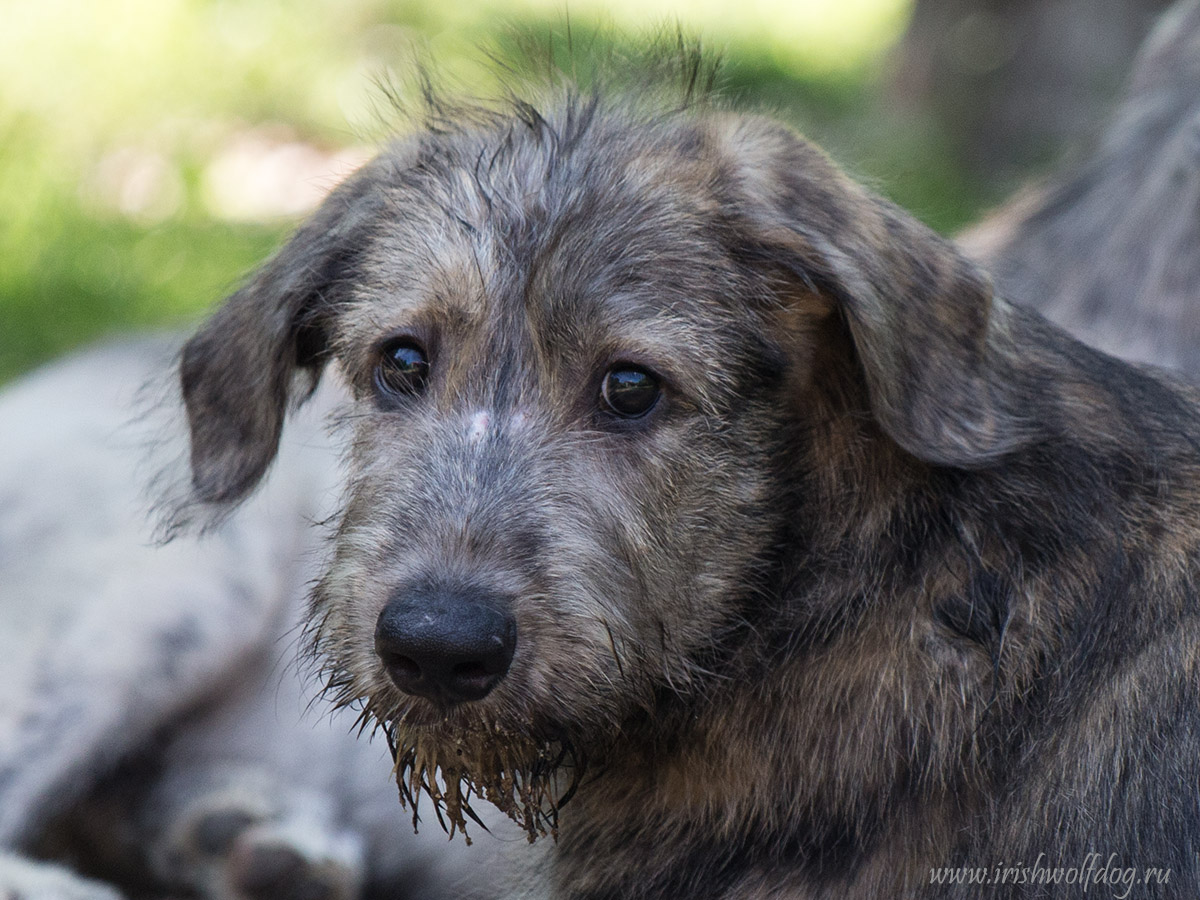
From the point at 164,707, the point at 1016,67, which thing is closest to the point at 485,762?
the point at 164,707

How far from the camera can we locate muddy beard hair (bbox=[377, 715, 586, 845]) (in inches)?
103

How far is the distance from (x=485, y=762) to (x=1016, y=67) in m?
8.89

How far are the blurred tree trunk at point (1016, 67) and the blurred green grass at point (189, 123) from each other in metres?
0.28

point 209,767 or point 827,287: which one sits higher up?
point 827,287

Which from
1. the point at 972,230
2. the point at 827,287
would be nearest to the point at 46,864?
the point at 827,287

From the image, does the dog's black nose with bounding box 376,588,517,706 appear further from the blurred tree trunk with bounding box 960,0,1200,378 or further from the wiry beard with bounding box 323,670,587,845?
the blurred tree trunk with bounding box 960,0,1200,378

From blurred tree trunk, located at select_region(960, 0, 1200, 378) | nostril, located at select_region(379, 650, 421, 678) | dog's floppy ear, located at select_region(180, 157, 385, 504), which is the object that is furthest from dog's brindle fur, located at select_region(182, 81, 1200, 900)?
blurred tree trunk, located at select_region(960, 0, 1200, 378)

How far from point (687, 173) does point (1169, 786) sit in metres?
1.45

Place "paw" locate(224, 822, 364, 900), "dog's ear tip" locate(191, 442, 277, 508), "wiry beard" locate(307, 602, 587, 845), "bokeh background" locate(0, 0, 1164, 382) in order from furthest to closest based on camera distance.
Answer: "bokeh background" locate(0, 0, 1164, 382)
"paw" locate(224, 822, 364, 900)
"dog's ear tip" locate(191, 442, 277, 508)
"wiry beard" locate(307, 602, 587, 845)

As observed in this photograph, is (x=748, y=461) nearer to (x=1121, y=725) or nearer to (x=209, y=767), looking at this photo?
(x=1121, y=725)

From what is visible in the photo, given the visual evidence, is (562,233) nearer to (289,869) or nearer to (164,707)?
(289,869)

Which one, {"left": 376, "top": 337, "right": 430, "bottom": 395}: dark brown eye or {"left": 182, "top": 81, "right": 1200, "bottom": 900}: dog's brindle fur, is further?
{"left": 376, "top": 337, "right": 430, "bottom": 395}: dark brown eye

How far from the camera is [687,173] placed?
2.99 meters

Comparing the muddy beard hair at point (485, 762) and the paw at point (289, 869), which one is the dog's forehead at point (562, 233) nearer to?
the muddy beard hair at point (485, 762)
